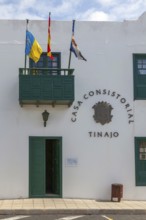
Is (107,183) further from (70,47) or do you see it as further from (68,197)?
(70,47)

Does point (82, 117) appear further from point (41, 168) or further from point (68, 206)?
point (68, 206)

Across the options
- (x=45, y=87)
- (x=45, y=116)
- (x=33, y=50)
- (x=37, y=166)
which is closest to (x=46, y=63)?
(x=45, y=87)

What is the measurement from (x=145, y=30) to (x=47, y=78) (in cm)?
441

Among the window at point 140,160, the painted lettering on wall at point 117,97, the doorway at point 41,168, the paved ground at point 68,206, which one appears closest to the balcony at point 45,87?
the painted lettering on wall at point 117,97

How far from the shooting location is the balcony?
16.0 meters

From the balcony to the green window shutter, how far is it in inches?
63.5

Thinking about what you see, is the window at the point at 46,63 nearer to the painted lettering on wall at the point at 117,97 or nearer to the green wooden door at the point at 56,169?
the painted lettering on wall at the point at 117,97

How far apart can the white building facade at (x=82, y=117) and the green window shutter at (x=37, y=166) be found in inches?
1.4

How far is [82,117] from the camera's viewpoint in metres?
17.0

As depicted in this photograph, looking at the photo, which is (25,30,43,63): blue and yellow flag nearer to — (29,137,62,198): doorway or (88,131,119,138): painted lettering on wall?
(29,137,62,198): doorway

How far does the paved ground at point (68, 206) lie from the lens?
561 inches

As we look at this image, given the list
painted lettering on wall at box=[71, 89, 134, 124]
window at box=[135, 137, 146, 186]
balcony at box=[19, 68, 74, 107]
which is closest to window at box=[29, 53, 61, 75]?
balcony at box=[19, 68, 74, 107]

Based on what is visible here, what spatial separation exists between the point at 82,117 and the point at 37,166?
2467mm

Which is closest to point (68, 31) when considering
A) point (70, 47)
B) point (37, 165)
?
point (70, 47)
